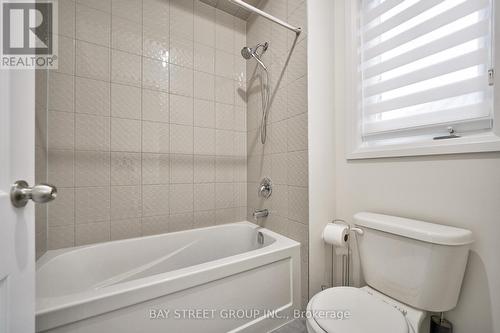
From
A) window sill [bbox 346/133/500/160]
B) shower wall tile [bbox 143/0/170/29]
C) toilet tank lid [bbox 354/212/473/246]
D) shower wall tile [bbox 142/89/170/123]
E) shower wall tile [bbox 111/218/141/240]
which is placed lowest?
shower wall tile [bbox 111/218/141/240]

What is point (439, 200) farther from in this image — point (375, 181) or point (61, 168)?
point (61, 168)

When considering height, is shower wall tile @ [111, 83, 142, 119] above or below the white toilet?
above

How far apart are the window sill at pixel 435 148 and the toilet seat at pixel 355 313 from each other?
2.30ft

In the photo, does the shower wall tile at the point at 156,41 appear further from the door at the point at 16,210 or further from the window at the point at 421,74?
the window at the point at 421,74

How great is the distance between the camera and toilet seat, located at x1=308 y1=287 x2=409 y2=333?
0.75 m

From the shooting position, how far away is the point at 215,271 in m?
0.99

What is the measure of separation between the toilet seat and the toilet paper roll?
10.1 inches

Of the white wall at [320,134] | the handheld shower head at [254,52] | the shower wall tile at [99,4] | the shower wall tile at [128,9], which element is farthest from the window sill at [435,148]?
the shower wall tile at [99,4]

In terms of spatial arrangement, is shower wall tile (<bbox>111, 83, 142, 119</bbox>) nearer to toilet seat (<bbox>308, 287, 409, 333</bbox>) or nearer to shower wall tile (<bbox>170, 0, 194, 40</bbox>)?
shower wall tile (<bbox>170, 0, 194, 40</bbox>)

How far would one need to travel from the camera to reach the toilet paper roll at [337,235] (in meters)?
1.18

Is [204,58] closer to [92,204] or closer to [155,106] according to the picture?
[155,106]

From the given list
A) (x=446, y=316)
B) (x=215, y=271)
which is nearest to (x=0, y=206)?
(x=215, y=271)

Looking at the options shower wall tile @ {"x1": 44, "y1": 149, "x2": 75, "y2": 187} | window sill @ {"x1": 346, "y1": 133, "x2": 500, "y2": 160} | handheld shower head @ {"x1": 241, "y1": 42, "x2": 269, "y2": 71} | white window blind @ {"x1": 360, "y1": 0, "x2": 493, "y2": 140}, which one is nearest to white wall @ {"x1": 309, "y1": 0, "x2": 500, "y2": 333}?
window sill @ {"x1": 346, "y1": 133, "x2": 500, "y2": 160}

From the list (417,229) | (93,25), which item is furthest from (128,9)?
(417,229)
